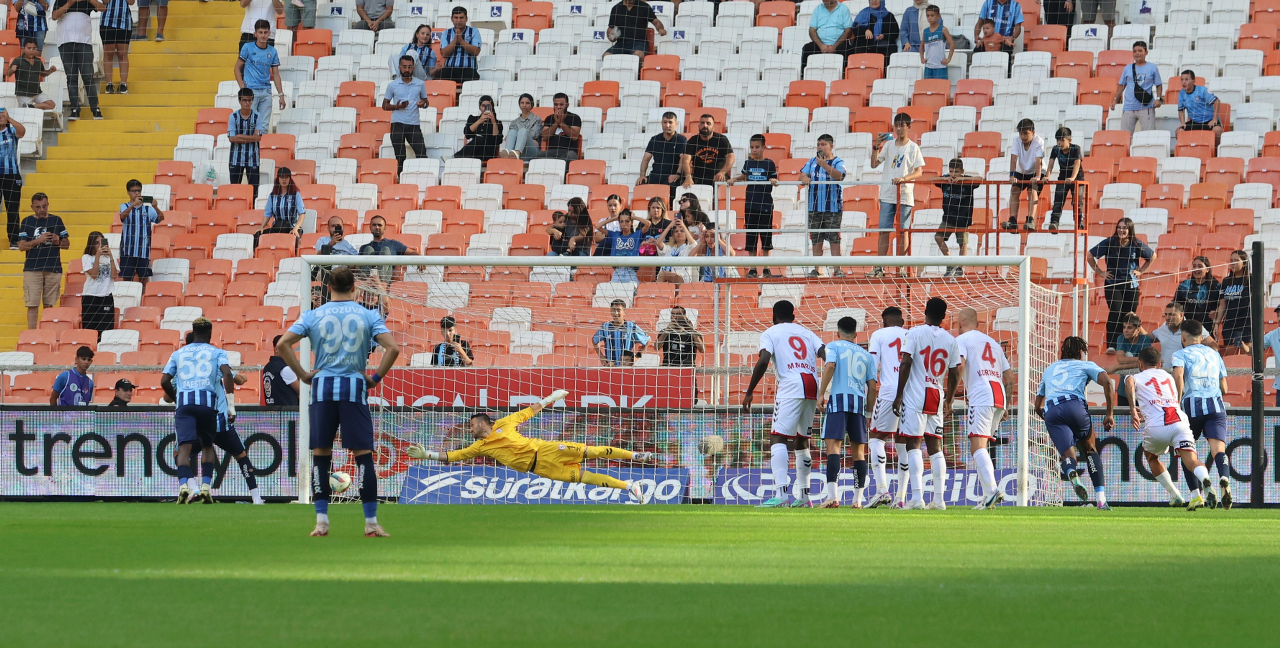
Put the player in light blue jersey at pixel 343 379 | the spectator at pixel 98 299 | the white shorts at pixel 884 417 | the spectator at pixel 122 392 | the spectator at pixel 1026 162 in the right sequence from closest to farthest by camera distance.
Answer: the player in light blue jersey at pixel 343 379
the white shorts at pixel 884 417
the spectator at pixel 122 392
the spectator at pixel 1026 162
the spectator at pixel 98 299

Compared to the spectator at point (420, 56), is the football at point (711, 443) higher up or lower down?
lower down

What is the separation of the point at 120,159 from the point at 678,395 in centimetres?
1257

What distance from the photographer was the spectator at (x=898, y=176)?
17.5 metres

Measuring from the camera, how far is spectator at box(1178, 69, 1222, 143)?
67.5ft

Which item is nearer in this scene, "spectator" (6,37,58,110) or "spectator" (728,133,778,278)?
"spectator" (728,133,778,278)

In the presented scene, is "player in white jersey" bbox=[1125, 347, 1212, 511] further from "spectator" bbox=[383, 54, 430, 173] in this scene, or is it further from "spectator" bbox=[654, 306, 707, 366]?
"spectator" bbox=[383, 54, 430, 173]

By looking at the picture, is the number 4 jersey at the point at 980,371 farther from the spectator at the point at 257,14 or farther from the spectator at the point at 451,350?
the spectator at the point at 257,14

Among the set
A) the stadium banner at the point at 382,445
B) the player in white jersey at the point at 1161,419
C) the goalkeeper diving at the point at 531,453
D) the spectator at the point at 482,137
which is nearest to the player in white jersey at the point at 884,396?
the stadium banner at the point at 382,445

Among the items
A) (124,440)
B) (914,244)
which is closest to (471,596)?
(124,440)

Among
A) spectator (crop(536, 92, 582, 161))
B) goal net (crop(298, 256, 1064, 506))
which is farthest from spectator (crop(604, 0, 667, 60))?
goal net (crop(298, 256, 1064, 506))

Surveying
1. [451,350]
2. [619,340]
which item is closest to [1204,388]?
[619,340]

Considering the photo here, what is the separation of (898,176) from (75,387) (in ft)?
32.3

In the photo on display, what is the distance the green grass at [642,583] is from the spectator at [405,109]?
12.2 m

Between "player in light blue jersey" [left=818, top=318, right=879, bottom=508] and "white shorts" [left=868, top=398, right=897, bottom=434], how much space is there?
8.4 inches
